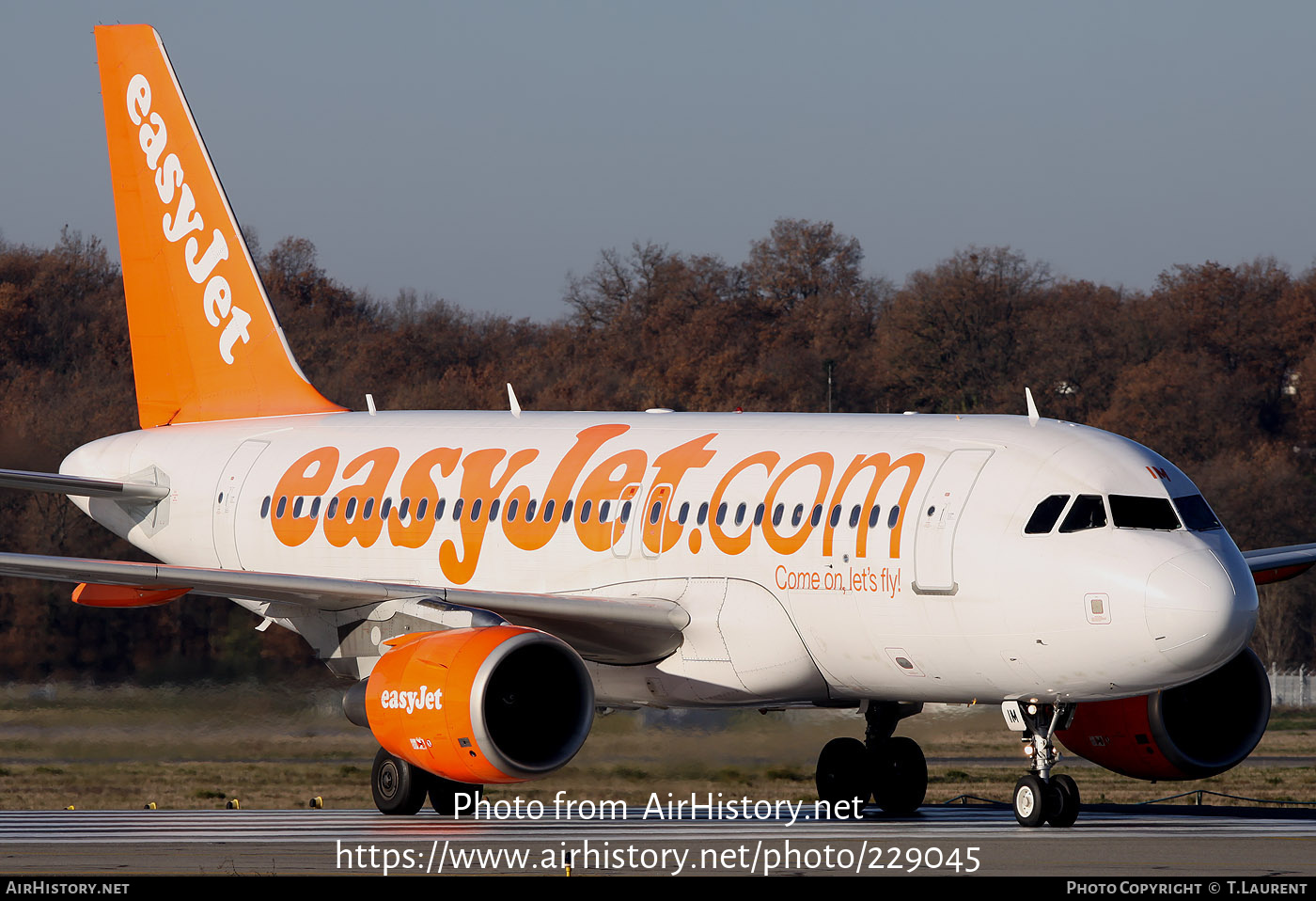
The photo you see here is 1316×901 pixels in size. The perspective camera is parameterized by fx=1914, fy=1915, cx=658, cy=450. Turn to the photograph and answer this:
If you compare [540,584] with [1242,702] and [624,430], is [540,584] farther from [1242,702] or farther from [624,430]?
[1242,702]

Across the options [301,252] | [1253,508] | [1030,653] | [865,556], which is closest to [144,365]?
[865,556]

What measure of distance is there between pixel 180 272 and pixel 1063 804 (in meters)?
14.6

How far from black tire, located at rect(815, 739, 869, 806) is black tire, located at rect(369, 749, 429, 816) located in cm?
431

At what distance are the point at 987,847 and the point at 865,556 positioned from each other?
10.4 ft

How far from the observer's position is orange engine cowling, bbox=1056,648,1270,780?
19.4 m

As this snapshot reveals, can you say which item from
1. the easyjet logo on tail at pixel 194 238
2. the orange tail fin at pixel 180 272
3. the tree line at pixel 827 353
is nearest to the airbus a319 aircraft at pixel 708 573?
the orange tail fin at pixel 180 272

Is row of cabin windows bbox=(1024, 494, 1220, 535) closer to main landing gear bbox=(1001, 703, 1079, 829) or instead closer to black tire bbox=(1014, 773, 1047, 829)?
main landing gear bbox=(1001, 703, 1079, 829)

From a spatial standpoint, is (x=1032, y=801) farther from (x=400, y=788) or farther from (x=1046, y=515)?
(x=400, y=788)

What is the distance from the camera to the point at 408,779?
20062mm

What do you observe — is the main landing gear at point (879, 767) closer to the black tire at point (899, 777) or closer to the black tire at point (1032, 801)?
the black tire at point (899, 777)

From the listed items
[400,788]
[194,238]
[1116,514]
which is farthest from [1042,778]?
[194,238]

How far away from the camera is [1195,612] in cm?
1576

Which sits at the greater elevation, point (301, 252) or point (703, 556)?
point (301, 252)

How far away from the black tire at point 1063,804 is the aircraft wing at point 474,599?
4023 mm
